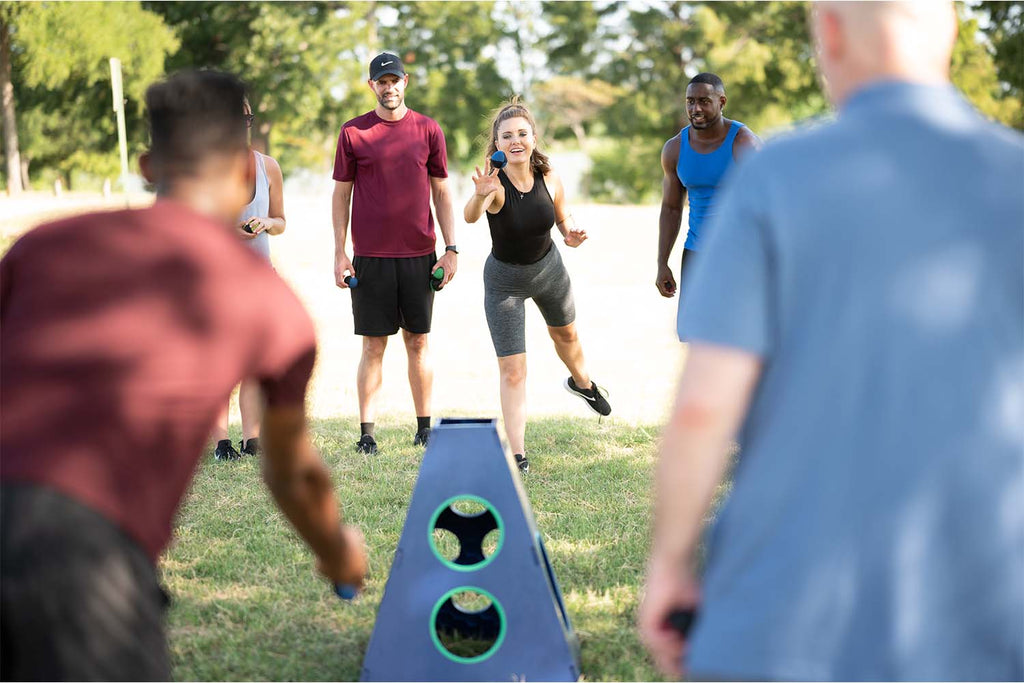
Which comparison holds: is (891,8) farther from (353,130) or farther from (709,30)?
(709,30)

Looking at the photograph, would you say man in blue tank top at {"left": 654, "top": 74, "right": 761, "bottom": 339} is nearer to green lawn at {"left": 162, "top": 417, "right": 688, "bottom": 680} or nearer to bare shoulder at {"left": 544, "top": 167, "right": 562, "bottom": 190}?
bare shoulder at {"left": 544, "top": 167, "right": 562, "bottom": 190}

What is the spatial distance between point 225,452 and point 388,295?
141 centimetres

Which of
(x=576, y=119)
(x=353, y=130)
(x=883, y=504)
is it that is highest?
(x=883, y=504)

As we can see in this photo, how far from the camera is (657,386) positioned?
992cm

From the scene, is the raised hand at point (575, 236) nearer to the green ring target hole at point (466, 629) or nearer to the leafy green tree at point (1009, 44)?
the green ring target hole at point (466, 629)

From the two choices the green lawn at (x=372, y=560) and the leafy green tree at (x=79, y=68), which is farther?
the leafy green tree at (x=79, y=68)

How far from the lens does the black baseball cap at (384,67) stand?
666cm

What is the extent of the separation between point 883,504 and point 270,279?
1.10 meters

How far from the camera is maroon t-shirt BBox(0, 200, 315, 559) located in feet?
5.78

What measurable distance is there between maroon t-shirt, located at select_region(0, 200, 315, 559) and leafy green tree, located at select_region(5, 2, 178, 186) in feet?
110

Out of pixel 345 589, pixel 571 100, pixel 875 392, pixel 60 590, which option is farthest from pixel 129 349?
pixel 571 100

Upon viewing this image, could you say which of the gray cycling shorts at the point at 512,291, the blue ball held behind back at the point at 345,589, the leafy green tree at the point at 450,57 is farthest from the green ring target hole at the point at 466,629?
the leafy green tree at the point at 450,57

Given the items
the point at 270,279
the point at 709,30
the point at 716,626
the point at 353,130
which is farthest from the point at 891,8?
the point at 709,30

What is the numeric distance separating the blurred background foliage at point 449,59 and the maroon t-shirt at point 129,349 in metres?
35.4
